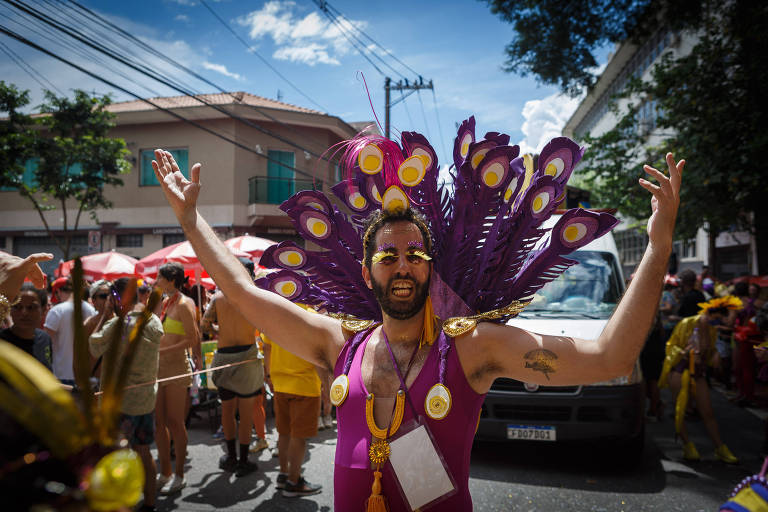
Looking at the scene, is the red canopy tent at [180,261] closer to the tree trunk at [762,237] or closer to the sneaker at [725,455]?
the sneaker at [725,455]

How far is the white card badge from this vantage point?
181 centimetres

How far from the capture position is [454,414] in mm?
1878

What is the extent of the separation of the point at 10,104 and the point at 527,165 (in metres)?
16.5

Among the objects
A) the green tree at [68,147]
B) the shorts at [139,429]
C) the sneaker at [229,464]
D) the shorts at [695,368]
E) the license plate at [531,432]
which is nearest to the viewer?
the shorts at [139,429]

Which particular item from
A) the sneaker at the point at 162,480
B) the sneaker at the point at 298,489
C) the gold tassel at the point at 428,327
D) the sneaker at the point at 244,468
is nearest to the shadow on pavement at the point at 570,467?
the sneaker at the point at 298,489

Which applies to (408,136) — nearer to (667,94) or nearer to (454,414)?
(454,414)

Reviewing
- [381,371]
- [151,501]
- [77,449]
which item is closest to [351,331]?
[381,371]

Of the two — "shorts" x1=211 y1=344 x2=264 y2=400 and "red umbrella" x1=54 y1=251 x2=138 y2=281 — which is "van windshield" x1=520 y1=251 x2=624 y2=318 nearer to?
"shorts" x1=211 y1=344 x2=264 y2=400

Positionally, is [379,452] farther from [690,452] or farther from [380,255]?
[690,452]

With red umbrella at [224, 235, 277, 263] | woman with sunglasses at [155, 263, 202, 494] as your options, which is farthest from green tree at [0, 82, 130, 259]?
woman with sunglasses at [155, 263, 202, 494]

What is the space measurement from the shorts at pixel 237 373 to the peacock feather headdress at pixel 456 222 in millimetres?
2799

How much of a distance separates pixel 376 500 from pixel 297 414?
2880 millimetres

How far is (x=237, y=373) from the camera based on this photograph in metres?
5.02

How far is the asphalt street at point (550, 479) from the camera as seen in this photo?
4.29 metres
